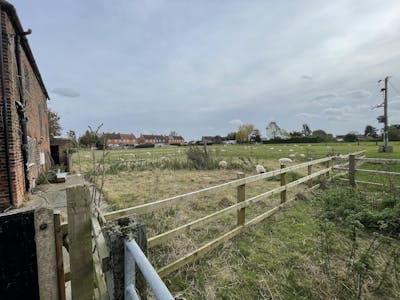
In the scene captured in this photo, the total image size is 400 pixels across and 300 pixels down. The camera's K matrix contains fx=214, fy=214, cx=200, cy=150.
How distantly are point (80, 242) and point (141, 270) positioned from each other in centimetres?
78

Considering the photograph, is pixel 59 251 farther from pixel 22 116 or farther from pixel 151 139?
pixel 151 139

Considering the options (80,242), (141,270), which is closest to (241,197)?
(80,242)

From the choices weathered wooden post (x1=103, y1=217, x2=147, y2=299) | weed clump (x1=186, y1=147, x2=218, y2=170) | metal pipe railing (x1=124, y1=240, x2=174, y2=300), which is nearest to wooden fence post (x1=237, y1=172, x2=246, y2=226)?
weathered wooden post (x1=103, y1=217, x2=147, y2=299)

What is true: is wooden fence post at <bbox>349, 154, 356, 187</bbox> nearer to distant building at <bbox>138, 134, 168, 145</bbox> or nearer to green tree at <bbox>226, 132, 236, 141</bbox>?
green tree at <bbox>226, 132, 236, 141</bbox>

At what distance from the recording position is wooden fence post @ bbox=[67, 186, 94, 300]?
62.0 inches

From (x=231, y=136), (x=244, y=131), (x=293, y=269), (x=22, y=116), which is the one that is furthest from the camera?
(x=231, y=136)

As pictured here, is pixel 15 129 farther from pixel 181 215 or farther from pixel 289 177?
pixel 289 177

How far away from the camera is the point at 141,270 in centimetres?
113

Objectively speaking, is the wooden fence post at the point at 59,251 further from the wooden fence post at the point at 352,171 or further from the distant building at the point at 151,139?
the distant building at the point at 151,139

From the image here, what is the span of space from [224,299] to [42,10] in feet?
31.2

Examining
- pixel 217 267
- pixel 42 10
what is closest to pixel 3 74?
pixel 42 10

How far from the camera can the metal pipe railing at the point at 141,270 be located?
3.10 feet

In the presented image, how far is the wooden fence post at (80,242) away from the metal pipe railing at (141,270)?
38 cm

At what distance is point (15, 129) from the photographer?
19.8 ft
